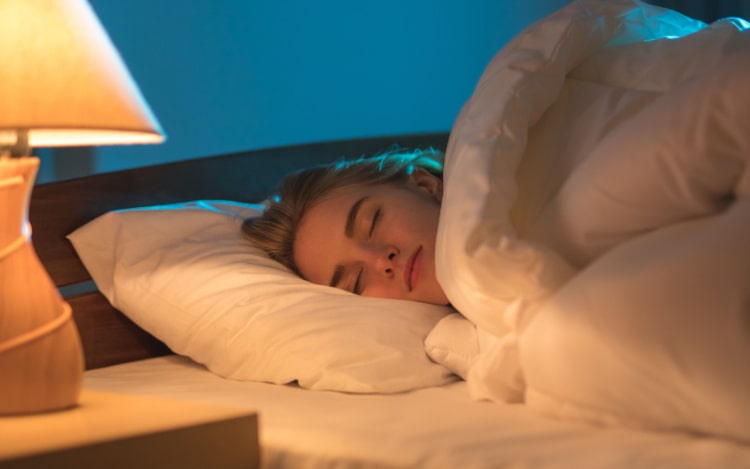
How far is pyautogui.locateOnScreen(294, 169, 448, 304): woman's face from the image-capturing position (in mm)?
1545

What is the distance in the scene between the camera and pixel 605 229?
1.03 m

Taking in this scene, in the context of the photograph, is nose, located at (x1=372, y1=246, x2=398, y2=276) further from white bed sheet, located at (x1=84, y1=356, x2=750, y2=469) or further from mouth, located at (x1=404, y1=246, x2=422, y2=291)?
white bed sheet, located at (x1=84, y1=356, x2=750, y2=469)

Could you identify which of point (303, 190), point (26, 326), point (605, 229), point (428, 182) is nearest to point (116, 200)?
point (303, 190)

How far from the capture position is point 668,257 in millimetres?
866

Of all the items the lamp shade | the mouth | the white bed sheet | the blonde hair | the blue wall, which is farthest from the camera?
the blue wall

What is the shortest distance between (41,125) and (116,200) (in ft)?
3.06

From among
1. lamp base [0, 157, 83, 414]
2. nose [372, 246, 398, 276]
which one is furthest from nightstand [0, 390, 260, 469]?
nose [372, 246, 398, 276]

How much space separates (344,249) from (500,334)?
0.51 m

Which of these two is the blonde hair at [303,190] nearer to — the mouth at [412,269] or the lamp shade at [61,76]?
the mouth at [412,269]

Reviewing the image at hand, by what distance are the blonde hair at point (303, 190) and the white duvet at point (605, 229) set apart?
1.36 feet

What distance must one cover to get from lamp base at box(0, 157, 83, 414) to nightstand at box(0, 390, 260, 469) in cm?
2

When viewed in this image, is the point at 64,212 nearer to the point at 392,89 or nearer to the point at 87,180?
the point at 87,180

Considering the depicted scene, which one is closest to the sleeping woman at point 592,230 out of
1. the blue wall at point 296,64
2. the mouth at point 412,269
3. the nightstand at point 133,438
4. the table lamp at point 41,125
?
the mouth at point 412,269

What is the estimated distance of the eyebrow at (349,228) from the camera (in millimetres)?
1600
